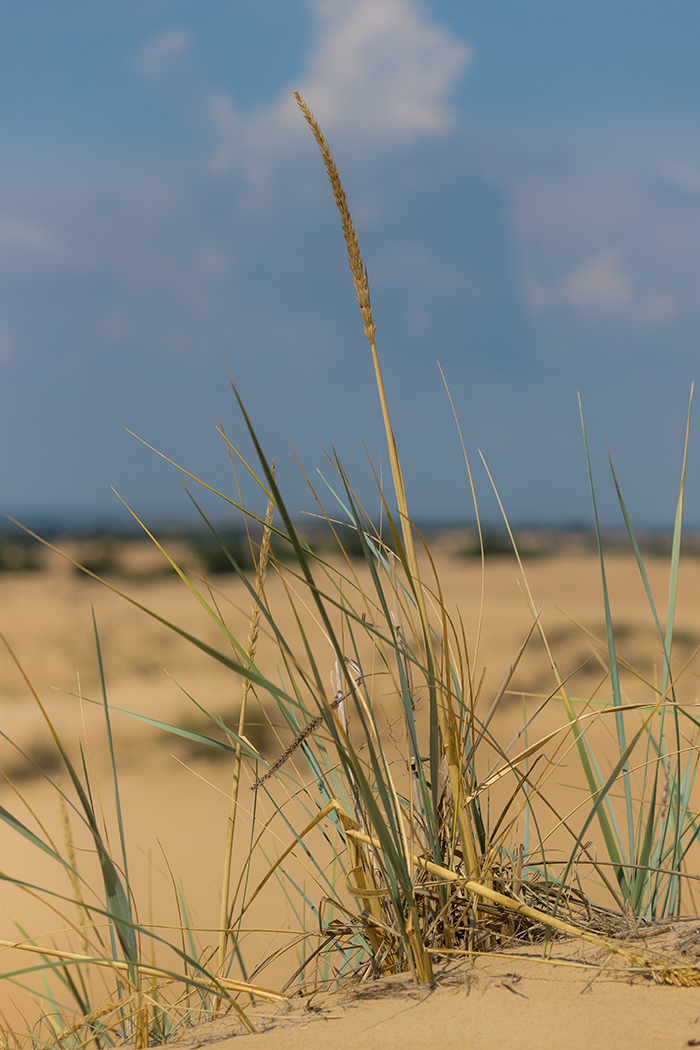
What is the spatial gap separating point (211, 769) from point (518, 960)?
4950 millimetres

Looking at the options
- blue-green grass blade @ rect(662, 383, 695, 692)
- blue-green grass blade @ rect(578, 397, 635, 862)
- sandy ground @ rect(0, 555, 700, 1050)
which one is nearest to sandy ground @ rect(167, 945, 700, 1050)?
sandy ground @ rect(0, 555, 700, 1050)

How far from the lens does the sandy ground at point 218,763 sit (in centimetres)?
70

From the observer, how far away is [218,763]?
5445mm

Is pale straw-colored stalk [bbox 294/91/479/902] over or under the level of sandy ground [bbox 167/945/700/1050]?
over

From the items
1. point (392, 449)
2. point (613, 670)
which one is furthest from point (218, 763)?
point (392, 449)

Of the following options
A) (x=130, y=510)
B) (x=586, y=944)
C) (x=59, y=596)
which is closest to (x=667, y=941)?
(x=586, y=944)

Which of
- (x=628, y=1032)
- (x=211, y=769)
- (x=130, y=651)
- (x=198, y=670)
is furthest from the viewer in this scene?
(x=130, y=651)

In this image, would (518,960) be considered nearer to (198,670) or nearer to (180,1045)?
(180,1045)

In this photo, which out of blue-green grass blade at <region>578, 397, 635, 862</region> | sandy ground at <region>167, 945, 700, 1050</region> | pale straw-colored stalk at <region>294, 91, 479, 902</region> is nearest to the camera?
sandy ground at <region>167, 945, 700, 1050</region>

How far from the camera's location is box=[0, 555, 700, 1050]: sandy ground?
2.28 feet

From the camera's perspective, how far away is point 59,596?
903cm

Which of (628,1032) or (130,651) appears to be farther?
(130,651)

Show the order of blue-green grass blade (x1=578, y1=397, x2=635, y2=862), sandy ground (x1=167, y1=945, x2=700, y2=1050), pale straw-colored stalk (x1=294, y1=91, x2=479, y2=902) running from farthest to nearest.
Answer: blue-green grass blade (x1=578, y1=397, x2=635, y2=862) < pale straw-colored stalk (x1=294, y1=91, x2=479, y2=902) < sandy ground (x1=167, y1=945, x2=700, y2=1050)

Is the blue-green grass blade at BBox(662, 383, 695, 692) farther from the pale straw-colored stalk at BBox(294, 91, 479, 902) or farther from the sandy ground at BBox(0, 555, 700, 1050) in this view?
the pale straw-colored stalk at BBox(294, 91, 479, 902)
